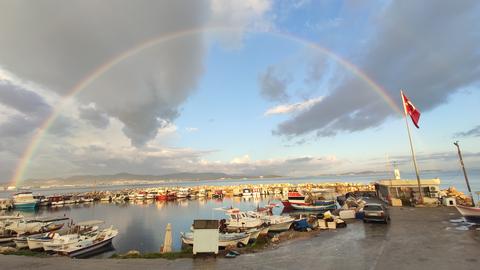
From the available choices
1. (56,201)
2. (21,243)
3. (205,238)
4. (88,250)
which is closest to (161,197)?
(56,201)

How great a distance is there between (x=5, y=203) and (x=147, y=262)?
97.9 m

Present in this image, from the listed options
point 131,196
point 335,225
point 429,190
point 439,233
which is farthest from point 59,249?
point 131,196

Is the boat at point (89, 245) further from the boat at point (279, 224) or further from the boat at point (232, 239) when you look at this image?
the boat at point (279, 224)

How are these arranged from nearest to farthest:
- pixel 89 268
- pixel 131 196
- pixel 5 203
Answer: pixel 89 268 < pixel 5 203 < pixel 131 196

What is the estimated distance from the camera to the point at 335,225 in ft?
70.2

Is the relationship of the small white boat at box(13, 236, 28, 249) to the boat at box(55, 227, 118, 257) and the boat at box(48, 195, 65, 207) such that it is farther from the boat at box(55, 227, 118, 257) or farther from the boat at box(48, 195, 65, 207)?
the boat at box(48, 195, 65, 207)

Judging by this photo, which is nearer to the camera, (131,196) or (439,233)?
(439,233)

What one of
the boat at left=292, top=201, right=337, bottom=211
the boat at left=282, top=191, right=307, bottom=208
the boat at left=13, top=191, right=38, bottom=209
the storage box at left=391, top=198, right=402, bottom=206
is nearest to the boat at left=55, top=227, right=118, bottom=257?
the storage box at left=391, top=198, right=402, bottom=206

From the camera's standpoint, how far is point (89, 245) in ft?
79.2

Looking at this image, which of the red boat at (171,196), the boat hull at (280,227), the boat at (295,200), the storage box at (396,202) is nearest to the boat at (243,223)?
the boat hull at (280,227)

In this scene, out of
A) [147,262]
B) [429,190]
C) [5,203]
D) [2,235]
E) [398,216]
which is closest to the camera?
[147,262]

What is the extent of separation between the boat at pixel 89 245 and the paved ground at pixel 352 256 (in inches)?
238

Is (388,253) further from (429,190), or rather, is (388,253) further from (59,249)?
(429,190)

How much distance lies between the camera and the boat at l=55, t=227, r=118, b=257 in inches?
845
